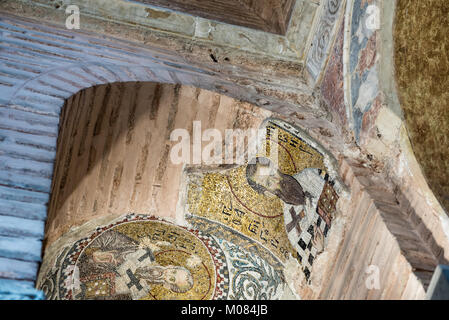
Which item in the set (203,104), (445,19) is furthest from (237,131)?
(445,19)

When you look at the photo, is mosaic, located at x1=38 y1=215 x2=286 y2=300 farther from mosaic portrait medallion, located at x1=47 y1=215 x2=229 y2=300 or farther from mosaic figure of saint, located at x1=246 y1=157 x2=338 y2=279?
mosaic figure of saint, located at x1=246 y1=157 x2=338 y2=279

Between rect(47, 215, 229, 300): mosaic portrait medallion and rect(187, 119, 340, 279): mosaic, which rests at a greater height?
rect(187, 119, 340, 279): mosaic

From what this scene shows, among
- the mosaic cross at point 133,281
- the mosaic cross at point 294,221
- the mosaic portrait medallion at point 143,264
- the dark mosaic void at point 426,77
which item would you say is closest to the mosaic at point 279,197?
the mosaic cross at point 294,221

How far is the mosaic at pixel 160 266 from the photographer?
15.1 feet

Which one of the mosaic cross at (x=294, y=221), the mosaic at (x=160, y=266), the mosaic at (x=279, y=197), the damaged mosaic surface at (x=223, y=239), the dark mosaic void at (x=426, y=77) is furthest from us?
the mosaic at (x=160, y=266)

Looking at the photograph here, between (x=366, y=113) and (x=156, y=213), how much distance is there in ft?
5.90

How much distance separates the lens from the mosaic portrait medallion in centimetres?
461

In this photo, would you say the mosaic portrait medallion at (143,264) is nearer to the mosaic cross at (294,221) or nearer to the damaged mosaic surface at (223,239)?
the damaged mosaic surface at (223,239)

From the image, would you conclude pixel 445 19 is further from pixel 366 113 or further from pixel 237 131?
pixel 237 131

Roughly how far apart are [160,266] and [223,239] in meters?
0.68

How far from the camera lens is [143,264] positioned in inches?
197

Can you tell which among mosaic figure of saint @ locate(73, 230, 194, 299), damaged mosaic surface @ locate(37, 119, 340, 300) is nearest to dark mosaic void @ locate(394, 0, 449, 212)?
damaged mosaic surface @ locate(37, 119, 340, 300)

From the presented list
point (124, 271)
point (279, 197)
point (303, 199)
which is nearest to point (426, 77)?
point (303, 199)

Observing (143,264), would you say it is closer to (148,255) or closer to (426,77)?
(148,255)
